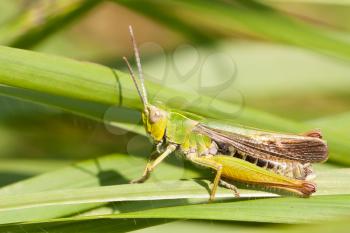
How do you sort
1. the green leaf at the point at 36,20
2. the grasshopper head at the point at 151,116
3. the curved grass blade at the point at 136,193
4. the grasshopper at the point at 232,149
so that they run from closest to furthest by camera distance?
the curved grass blade at the point at 136,193 → the grasshopper head at the point at 151,116 → the grasshopper at the point at 232,149 → the green leaf at the point at 36,20

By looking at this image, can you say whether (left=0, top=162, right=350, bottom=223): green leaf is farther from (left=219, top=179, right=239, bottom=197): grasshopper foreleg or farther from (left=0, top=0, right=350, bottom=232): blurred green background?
(left=0, top=0, right=350, bottom=232): blurred green background

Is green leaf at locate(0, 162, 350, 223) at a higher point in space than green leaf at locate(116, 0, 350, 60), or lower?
lower

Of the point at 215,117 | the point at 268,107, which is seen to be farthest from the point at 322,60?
the point at 215,117

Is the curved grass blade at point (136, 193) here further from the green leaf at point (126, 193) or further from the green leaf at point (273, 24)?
the green leaf at point (273, 24)

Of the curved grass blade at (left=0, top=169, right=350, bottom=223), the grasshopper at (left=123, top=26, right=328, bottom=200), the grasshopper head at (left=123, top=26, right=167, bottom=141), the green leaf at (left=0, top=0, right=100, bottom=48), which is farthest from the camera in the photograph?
the green leaf at (left=0, top=0, right=100, bottom=48)

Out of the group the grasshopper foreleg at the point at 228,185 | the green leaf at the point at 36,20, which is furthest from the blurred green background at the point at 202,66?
the grasshopper foreleg at the point at 228,185

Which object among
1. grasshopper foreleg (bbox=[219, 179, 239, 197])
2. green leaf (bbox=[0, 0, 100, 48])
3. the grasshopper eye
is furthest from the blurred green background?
grasshopper foreleg (bbox=[219, 179, 239, 197])

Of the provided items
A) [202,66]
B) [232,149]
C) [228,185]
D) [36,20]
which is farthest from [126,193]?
[202,66]
